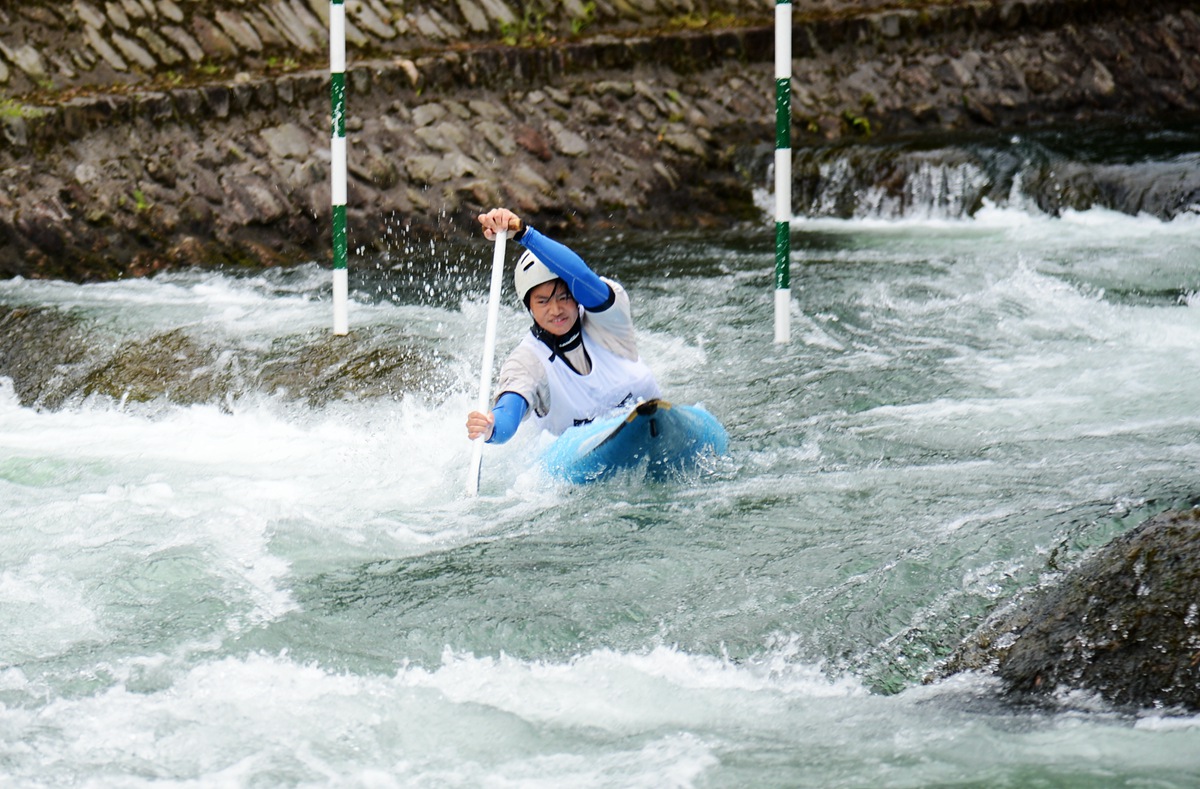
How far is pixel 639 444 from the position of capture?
537 centimetres

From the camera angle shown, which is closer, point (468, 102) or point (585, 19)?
point (468, 102)

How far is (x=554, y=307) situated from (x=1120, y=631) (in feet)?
7.80

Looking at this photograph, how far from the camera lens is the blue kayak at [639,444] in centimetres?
530

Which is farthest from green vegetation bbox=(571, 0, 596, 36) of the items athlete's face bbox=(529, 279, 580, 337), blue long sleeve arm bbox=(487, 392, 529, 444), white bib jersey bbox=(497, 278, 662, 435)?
blue long sleeve arm bbox=(487, 392, 529, 444)

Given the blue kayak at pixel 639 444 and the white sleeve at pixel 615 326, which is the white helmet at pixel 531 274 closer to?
the white sleeve at pixel 615 326

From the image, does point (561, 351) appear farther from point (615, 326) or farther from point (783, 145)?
point (783, 145)

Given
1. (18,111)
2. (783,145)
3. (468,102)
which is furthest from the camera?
(468,102)

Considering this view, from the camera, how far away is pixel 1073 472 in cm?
552

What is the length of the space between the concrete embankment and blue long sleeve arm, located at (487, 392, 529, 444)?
16.5 ft

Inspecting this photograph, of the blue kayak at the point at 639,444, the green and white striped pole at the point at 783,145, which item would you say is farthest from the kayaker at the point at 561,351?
the green and white striped pole at the point at 783,145

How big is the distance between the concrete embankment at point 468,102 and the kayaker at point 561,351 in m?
→ 4.89

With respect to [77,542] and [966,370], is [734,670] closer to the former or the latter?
[77,542]

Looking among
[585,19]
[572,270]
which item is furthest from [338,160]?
[585,19]

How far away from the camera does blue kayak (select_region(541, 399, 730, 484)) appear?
17.4ft
